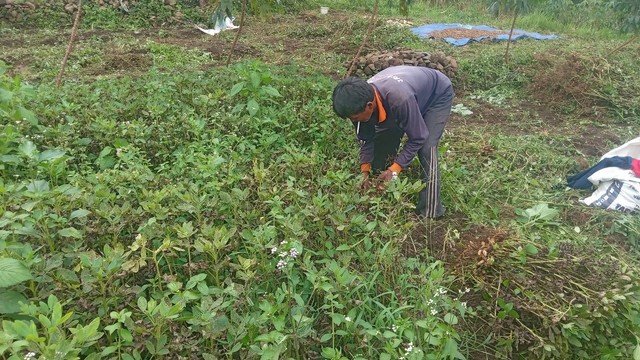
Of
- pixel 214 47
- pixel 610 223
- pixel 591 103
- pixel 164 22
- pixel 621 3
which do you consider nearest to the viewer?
pixel 610 223

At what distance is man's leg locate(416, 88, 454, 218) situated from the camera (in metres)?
3.29

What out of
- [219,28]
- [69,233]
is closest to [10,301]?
[69,233]

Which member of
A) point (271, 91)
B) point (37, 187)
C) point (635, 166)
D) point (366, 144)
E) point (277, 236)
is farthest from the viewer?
point (271, 91)

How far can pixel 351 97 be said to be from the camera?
2.90 meters

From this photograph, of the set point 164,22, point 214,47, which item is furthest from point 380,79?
point 164,22

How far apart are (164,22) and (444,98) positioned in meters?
8.46

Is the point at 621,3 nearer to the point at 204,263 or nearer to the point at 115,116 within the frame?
the point at 115,116

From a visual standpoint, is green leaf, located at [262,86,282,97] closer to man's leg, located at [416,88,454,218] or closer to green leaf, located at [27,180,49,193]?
man's leg, located at [416,88,454,218]

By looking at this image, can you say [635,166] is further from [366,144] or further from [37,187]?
[37,187]

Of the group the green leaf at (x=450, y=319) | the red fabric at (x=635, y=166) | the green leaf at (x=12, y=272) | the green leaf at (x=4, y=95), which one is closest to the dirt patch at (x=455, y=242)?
the green leaf at (x=450, y=319)

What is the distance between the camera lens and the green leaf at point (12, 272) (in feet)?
5.80

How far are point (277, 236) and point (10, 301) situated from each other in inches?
46.2

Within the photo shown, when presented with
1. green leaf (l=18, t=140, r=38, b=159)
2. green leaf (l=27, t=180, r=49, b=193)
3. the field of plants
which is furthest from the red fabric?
green leaf (l=18, t=140, r=38, b=159)

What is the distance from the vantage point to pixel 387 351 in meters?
1.93
